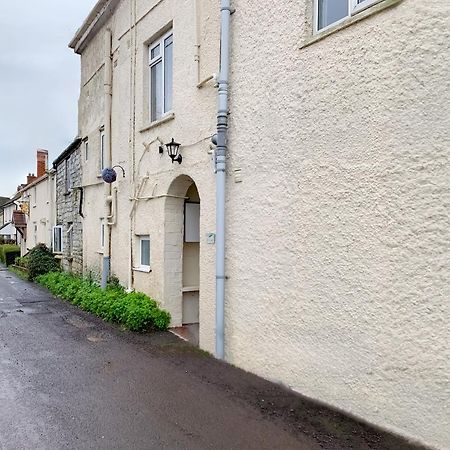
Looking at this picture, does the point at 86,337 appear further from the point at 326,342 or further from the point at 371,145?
the point at 371,145

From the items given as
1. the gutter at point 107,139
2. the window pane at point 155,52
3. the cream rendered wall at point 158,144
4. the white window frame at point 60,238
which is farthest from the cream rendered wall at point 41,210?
the window pane at point 155,52

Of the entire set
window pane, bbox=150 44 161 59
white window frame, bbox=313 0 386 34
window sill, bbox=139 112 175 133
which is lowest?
window sill, bbox=139 112 175 133

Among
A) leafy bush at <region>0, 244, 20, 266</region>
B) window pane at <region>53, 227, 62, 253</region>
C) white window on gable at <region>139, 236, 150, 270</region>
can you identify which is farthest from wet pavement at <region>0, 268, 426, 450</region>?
leafy bush at <region>0, 244, 20, 266</region>

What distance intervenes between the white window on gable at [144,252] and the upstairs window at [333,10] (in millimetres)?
5410

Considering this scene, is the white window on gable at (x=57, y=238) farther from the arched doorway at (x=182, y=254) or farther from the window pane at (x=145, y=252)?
the arched doorway at (x=182, y=254)

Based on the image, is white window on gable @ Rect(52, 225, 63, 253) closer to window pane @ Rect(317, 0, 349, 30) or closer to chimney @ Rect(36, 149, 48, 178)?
chimney @ Rect(36, 149, 48, 178)

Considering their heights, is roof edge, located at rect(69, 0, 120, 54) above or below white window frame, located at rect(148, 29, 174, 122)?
above

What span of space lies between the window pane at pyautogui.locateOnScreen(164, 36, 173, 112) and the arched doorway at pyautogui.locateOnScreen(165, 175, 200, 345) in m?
1.74

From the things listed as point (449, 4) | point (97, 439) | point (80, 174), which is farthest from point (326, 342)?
point (80, 174)

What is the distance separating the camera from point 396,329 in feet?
11.2

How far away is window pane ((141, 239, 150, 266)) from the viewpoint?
841 centimetres

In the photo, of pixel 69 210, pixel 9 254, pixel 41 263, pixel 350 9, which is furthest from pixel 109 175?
pixel 9 254

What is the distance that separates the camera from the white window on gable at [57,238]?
15688mm

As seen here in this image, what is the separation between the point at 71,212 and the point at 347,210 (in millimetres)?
12491
